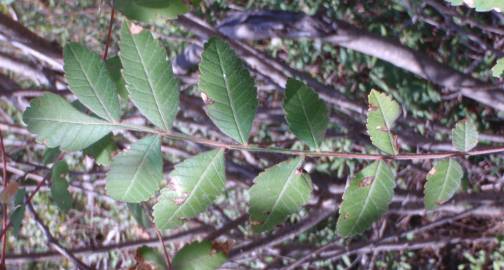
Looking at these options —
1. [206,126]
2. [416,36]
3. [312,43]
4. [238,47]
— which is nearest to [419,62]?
[238,47]

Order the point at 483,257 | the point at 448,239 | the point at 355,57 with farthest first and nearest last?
the point at 355,57 < the point at 483,257 < the point at 448,239

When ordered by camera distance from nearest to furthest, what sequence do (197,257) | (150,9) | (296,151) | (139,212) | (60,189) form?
1. (296,151)
2. (150,9)
3. (197,257)
4. (60,189)
5. (139,212)

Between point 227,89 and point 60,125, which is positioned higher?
point 227,89

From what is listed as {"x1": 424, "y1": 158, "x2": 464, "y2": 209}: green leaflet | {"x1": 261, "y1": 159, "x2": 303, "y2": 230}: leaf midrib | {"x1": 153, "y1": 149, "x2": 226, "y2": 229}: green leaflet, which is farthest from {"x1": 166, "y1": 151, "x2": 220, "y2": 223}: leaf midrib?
{"x1": 424, "y1": 158, "x2": 464, "y2": 209}: green leaflet

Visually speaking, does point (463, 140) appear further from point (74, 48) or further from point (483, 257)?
point (483, 257)

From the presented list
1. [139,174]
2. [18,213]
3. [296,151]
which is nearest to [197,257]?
[139,174]

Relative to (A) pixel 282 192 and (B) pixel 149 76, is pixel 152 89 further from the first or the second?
(A) pixel 282 192
